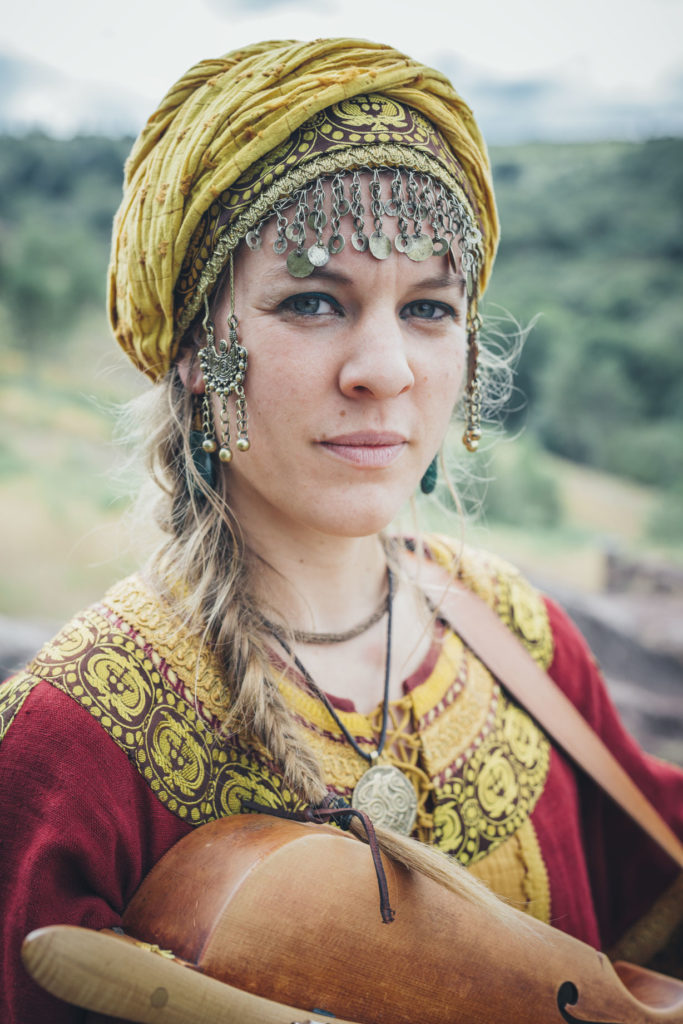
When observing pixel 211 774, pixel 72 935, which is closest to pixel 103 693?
pixel 211 774

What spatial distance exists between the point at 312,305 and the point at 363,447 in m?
0.27

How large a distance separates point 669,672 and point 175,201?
3.79 metres

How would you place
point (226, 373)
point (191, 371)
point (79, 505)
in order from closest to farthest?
point (226, 373) < point (191, 371) < point (79, 505)

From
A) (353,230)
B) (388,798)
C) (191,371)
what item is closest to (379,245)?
(353,230)

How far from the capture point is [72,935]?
881mm

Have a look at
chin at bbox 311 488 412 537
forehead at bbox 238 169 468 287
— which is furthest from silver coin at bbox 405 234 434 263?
chin at bbox 311 488 412 537

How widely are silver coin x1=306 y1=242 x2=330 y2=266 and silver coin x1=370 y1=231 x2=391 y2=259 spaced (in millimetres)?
79

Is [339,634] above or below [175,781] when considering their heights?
above

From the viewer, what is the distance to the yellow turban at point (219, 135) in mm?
1311

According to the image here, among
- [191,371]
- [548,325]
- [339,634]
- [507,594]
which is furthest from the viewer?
[548,325]

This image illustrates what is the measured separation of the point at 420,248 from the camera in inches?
52.4

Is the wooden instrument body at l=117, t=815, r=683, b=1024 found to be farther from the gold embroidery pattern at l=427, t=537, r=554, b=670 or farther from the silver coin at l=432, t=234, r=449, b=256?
the silver coin at l=432, t=234, r=449, b=256

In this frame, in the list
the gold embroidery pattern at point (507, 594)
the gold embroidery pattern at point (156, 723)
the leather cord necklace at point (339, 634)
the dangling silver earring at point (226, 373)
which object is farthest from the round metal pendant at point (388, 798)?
the dangling silver earring at point (226, 373)

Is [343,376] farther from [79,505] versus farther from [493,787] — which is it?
[79,505]
